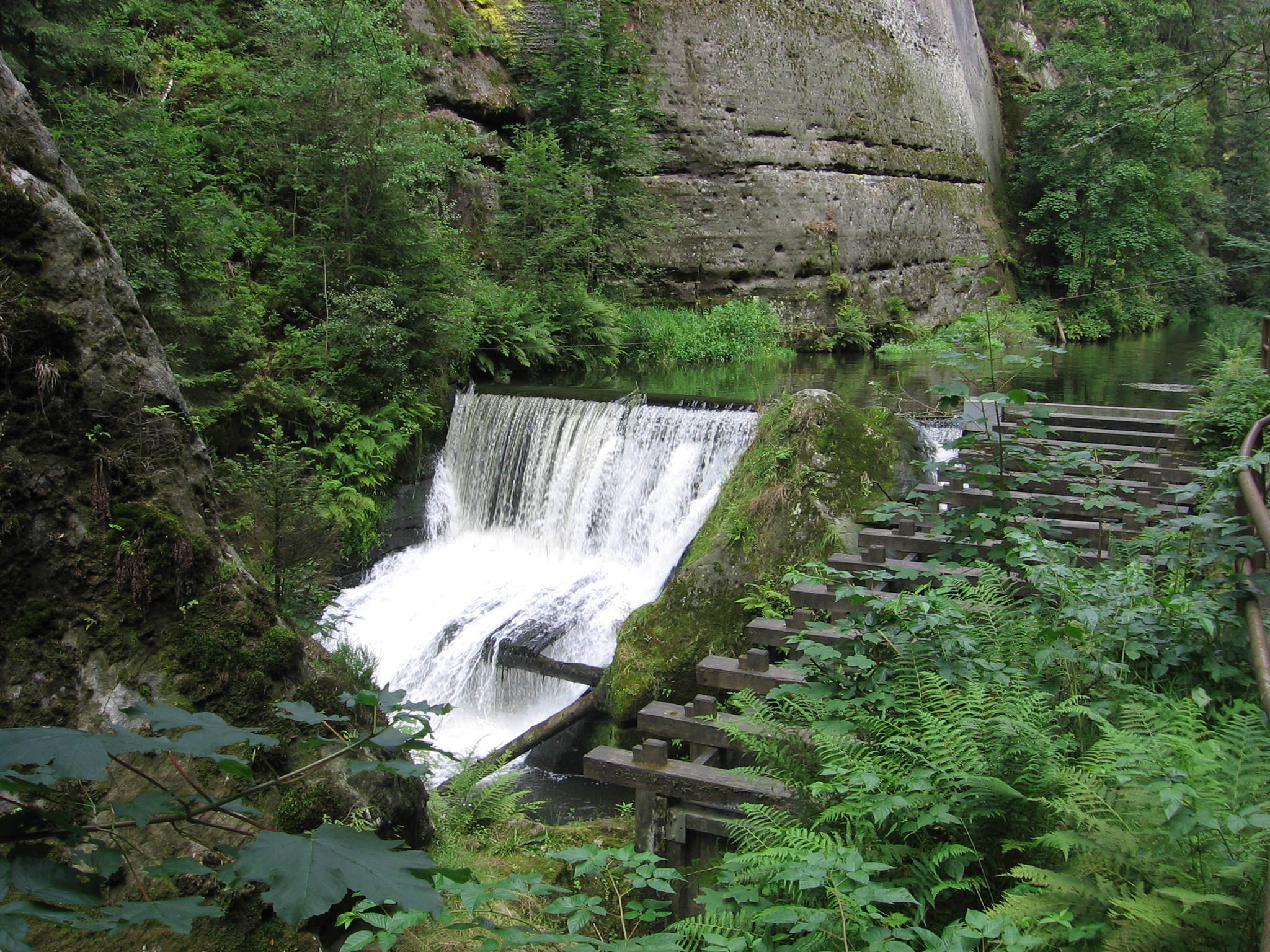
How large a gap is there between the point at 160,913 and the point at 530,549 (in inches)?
362

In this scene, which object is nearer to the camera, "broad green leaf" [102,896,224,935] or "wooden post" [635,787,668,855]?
"broad green leaf" [102,896,224,935]

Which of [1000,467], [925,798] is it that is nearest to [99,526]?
[925,798]

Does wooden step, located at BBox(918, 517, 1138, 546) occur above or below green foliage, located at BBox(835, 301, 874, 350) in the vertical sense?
below

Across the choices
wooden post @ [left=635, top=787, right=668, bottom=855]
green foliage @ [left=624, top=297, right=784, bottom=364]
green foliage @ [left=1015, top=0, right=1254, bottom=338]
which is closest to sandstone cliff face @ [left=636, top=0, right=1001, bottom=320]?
green foliage @ [left=624, top=297, right=784, bottom=364]

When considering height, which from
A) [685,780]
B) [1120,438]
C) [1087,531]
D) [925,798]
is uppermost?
[1120,438]

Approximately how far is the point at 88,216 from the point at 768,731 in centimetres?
408

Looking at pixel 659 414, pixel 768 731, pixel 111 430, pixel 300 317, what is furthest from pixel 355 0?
pixel 768 731

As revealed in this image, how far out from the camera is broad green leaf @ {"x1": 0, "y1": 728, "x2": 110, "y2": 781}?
1.00m

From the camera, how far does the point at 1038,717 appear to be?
263cm

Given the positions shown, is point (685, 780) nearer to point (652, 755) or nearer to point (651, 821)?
point (652, 755)

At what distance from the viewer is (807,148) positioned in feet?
60.4

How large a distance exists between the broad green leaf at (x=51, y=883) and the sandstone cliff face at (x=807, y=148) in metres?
17.0

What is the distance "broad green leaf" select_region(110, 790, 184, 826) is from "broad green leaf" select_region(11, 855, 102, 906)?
79 mm

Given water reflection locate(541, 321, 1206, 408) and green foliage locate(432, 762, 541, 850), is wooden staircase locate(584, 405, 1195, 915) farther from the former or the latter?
water reflection locate(541, 321, 1206, 408)
